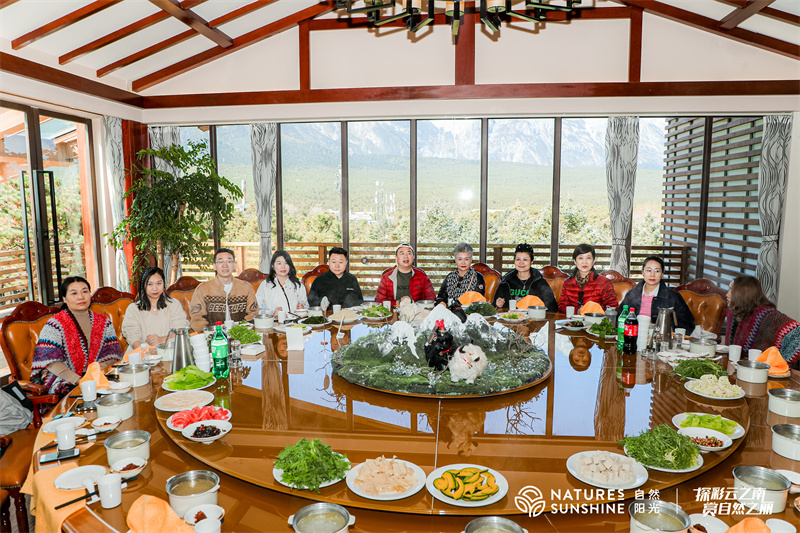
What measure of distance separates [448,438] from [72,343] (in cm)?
243

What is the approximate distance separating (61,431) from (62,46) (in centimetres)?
447

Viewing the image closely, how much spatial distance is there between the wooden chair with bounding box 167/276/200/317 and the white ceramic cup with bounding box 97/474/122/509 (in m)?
2.68

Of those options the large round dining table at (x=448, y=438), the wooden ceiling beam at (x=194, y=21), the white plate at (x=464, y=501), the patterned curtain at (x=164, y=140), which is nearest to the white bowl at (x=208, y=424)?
the large round dining table at (x=448, y=438)

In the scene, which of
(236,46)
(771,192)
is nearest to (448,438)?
(236,46)

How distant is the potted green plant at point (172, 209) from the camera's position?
18.1 ft

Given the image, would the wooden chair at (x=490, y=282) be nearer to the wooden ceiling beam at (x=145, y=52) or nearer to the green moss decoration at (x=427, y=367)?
the green moss decoration at (x=427, y=367)

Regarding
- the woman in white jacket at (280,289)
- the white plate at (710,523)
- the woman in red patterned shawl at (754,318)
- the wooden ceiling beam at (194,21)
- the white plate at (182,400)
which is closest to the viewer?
the white plate at (710,523)

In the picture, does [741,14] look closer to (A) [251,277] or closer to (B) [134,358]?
(A) [251,277]

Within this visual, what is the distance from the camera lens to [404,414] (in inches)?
81.1

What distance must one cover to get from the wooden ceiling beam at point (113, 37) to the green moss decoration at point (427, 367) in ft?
13.4

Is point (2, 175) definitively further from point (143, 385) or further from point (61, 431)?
point (61, 431)

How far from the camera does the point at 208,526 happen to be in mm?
1291

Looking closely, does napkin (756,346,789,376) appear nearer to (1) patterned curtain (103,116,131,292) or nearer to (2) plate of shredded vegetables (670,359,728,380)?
(2) plate of shredded vegetables (670,359,728,380)

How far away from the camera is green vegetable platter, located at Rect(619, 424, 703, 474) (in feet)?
5.23
